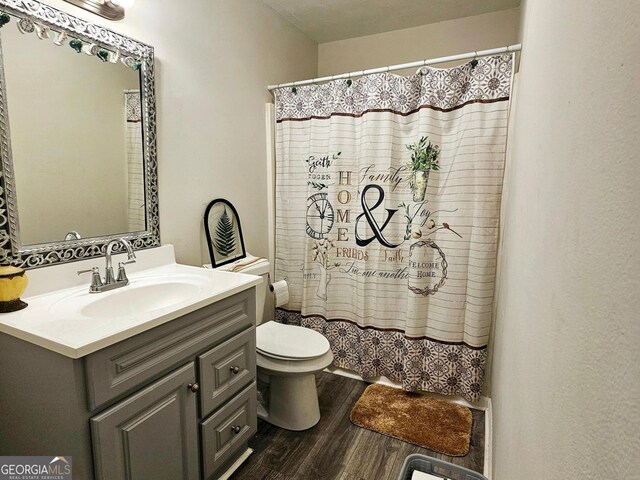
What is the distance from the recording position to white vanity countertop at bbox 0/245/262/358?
41.8 inches

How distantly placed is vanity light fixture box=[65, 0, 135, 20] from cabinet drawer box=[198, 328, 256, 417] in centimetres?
143

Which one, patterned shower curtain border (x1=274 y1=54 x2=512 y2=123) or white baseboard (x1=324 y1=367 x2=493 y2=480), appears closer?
white baseboard (x1=324 y1=367 x2=493 y2=480)

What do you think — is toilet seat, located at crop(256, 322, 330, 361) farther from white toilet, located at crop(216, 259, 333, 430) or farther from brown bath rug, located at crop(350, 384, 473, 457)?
brown bath rug, located at crop(350, 384, 473, 457)

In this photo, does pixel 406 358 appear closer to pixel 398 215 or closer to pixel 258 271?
pixel 398 215

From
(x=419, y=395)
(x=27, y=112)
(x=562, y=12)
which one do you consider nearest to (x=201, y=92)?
(x=27, y=112)

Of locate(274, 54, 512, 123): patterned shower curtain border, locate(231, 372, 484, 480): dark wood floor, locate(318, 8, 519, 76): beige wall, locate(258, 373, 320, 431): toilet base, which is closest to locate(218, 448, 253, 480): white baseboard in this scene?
locate(231, 372, 484, 480): dark wood floor

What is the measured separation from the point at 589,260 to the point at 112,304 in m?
1.56

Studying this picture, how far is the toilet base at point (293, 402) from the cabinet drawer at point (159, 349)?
519 millimetres

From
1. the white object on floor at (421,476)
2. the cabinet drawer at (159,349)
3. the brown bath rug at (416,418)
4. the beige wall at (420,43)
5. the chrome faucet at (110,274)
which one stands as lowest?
the brown bath rug at (416,418)

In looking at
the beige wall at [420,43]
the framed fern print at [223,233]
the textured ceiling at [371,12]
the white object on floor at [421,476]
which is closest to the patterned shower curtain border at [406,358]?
the framed fern print at [223,233]

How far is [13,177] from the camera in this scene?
1.31 meters

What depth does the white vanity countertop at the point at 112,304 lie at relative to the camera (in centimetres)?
106

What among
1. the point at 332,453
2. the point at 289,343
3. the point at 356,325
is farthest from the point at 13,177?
the point at 356,325

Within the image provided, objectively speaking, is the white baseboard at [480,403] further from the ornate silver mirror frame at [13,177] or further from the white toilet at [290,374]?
the ornate silver mirror frame at [13,177]
